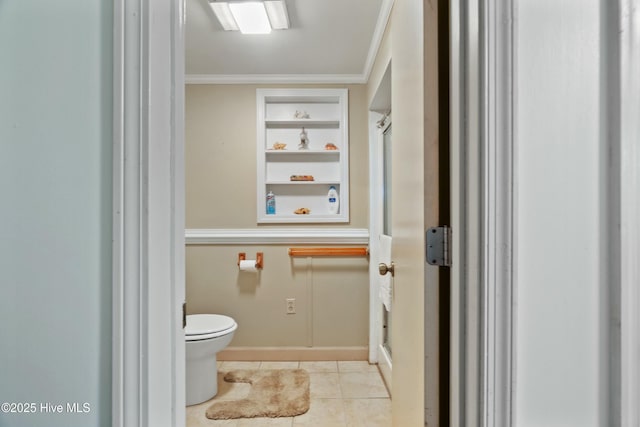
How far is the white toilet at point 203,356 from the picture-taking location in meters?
2.10

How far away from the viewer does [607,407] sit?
70 centimetres

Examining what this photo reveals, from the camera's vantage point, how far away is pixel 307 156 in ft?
9.68

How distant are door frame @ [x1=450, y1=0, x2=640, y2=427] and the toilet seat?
1726 millimetres

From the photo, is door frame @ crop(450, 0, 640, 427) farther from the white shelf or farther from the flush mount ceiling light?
the white shelf

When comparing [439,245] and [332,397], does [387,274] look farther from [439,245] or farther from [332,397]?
[439,245]

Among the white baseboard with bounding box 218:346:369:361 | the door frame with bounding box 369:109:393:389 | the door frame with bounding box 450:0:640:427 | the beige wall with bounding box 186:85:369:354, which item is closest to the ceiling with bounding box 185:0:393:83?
the beige wall with bounding box 186:85:369:354

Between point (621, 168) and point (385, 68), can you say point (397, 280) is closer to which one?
point (621, 168)

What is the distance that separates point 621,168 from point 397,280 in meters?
0.70

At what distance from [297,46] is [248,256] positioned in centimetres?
157

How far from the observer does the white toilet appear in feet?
6.89

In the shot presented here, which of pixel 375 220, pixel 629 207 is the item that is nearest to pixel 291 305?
pixel 375 220

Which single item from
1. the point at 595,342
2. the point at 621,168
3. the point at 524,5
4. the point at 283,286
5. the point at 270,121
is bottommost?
the point at 283,286

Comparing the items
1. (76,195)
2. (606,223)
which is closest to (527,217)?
(606,223)

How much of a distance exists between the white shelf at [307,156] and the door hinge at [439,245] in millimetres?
2034
